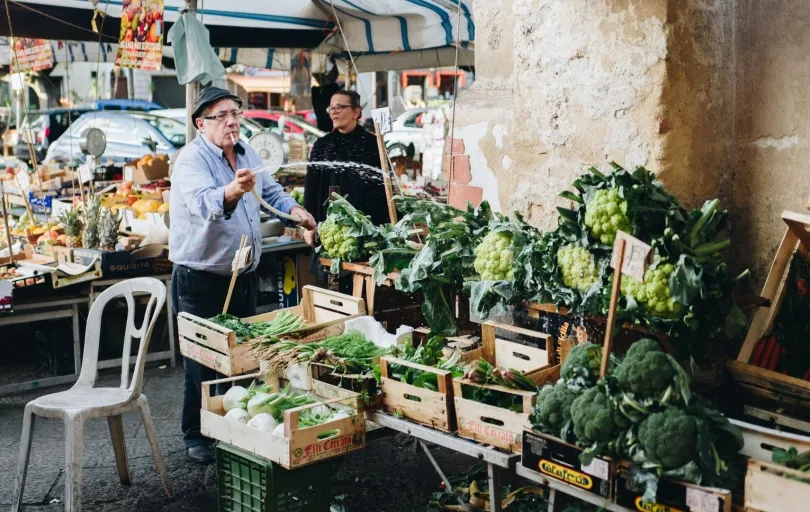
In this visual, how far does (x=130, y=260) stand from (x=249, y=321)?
246 cm

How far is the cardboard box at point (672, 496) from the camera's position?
2635mm

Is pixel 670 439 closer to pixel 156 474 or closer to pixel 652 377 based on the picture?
pixel 652 377

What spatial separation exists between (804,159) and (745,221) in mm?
386

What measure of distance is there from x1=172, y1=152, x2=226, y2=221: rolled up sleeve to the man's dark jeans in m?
0.39

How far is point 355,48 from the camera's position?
31.8 feet

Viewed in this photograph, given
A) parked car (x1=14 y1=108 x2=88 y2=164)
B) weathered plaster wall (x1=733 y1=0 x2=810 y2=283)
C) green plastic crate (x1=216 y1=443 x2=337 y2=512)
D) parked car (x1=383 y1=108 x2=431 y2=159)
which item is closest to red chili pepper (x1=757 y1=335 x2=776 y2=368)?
weathered plaster wall (x1=733 y1=0 x2=810 y2=283)

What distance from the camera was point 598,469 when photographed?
2869mm

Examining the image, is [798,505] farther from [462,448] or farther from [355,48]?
[355,48]

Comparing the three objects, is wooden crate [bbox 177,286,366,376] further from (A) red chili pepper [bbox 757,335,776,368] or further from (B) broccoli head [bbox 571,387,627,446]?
(A) red chili pepper [bbox 757,335,776,368]

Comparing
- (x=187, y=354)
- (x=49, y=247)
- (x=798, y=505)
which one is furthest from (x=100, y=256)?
(x=798, y=505)

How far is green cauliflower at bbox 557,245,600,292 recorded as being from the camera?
11.5 ft

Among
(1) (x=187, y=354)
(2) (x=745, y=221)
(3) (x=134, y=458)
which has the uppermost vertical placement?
(2) (x=745, y=221)

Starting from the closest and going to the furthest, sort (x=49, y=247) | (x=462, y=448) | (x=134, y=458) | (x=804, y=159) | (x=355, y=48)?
(x=462, y=448) → (x=804, y=159) → (x=134, y=458) → (x=49, y=247) → (x=355, y=48)

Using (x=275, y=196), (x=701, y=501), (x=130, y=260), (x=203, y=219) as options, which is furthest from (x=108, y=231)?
(x=701, y=501)
